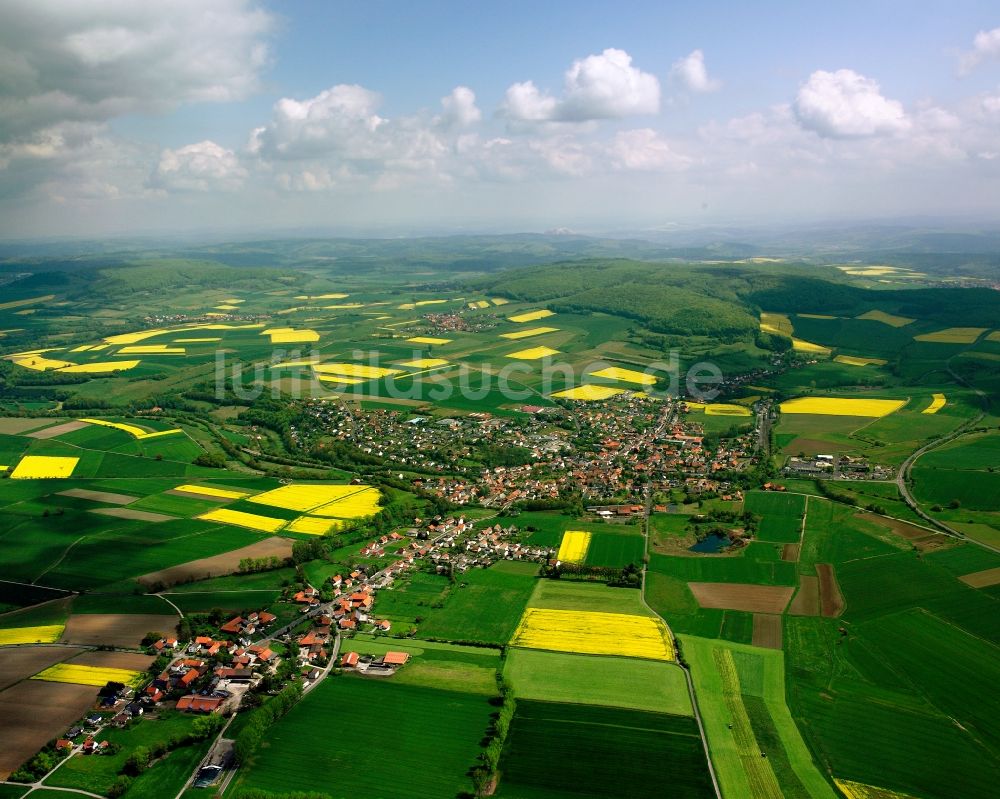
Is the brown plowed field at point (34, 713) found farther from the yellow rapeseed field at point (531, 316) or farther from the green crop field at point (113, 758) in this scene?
the yellow rapeseed field at point (531, 316)

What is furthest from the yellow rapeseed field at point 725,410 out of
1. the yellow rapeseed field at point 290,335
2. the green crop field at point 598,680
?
the yellow rapeseed field at point 290,335

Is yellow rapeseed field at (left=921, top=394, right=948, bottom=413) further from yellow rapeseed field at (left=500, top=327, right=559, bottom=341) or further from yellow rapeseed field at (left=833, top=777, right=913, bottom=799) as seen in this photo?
yellow rapeseed field at (left=500, top=327, right=559, bottom=341)

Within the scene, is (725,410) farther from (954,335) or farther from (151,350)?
(151,350)

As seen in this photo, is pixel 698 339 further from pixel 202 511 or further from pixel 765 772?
pixel 765 772

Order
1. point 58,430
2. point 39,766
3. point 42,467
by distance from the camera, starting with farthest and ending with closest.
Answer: point 58,430 → point 42,467 → point 39,766

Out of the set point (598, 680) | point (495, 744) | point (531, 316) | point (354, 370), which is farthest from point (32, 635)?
point (531, 316)

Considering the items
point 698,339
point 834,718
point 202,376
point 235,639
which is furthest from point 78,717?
point 698,339

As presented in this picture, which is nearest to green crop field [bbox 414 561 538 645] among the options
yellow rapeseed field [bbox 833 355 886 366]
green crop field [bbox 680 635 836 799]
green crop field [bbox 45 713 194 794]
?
green crop field [bbox 680 635 836 799]
